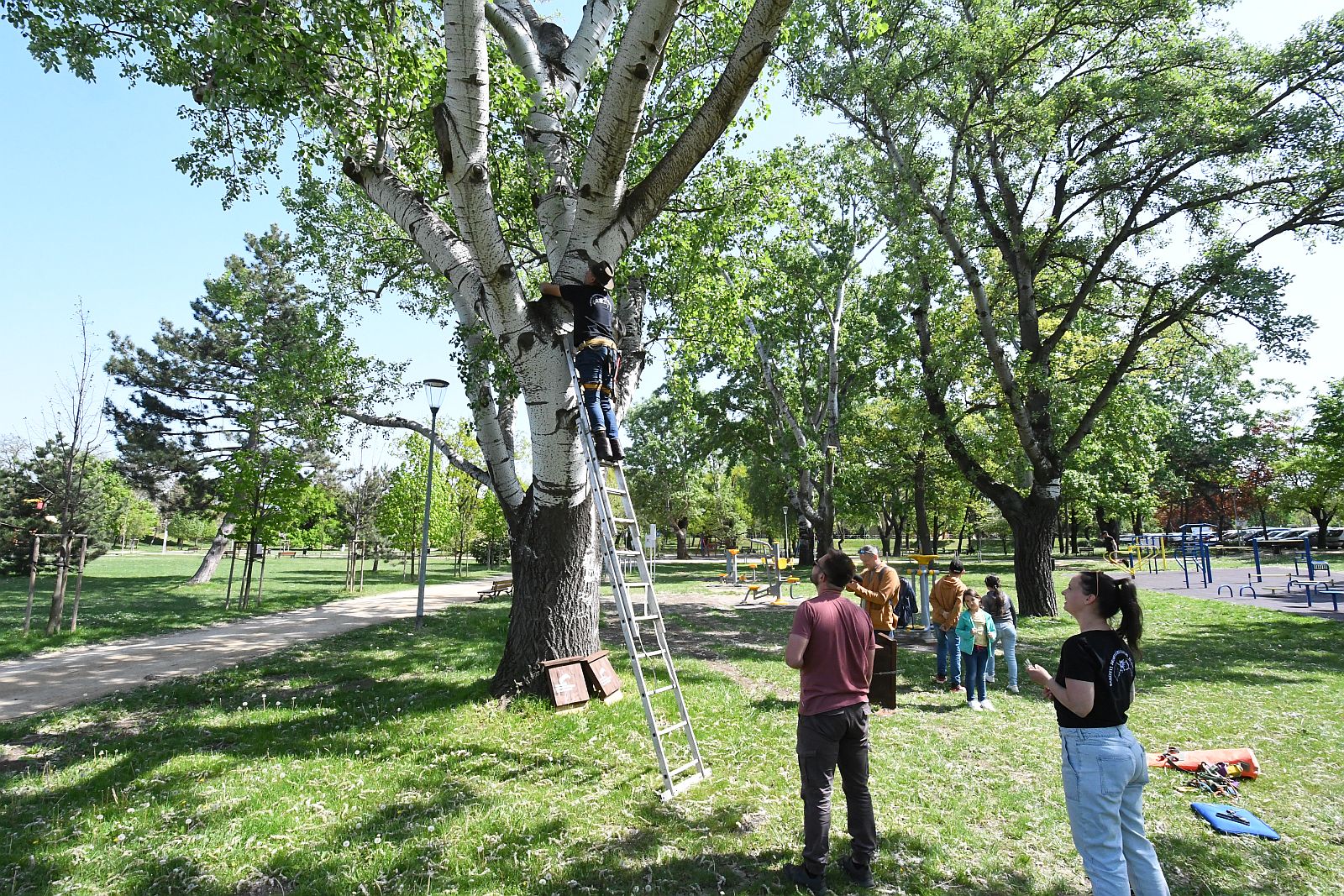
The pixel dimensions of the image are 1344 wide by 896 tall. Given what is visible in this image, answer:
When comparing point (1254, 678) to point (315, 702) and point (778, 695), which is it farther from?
point (315, 702)

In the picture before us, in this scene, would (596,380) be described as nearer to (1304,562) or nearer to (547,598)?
(547,598)

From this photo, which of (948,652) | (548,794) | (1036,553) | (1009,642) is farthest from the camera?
(1036,553)

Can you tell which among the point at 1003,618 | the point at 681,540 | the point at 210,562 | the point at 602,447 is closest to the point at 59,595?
the point at 602,447

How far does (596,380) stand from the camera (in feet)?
21.0

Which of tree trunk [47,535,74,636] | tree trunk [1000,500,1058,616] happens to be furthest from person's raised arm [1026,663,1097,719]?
tree trunk [47,535,74,636]

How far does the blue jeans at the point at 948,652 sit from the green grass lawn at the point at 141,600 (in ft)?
49.6

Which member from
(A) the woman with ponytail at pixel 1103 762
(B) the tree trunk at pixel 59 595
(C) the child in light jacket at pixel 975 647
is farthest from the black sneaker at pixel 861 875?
(B) the tree trunk at pixel 59 595

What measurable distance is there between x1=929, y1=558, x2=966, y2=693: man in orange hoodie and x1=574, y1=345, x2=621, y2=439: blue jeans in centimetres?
558

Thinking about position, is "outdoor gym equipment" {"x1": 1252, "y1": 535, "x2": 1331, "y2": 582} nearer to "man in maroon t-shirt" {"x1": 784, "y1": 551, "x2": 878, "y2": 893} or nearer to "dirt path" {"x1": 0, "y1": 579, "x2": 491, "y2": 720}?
"man in maroon t-shirt" {"x1": 784, "y1": 551, "x2": 878, "y2": 893}

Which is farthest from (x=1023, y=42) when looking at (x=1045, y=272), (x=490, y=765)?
(x=490, y=765)

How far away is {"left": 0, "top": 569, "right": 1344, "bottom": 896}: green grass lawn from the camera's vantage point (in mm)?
4012

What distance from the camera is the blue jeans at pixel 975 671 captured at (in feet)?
26.5

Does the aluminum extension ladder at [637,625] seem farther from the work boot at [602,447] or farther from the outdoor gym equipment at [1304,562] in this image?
the outdoor gym equipment at [1304,562]

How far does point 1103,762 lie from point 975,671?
528 centimetres
